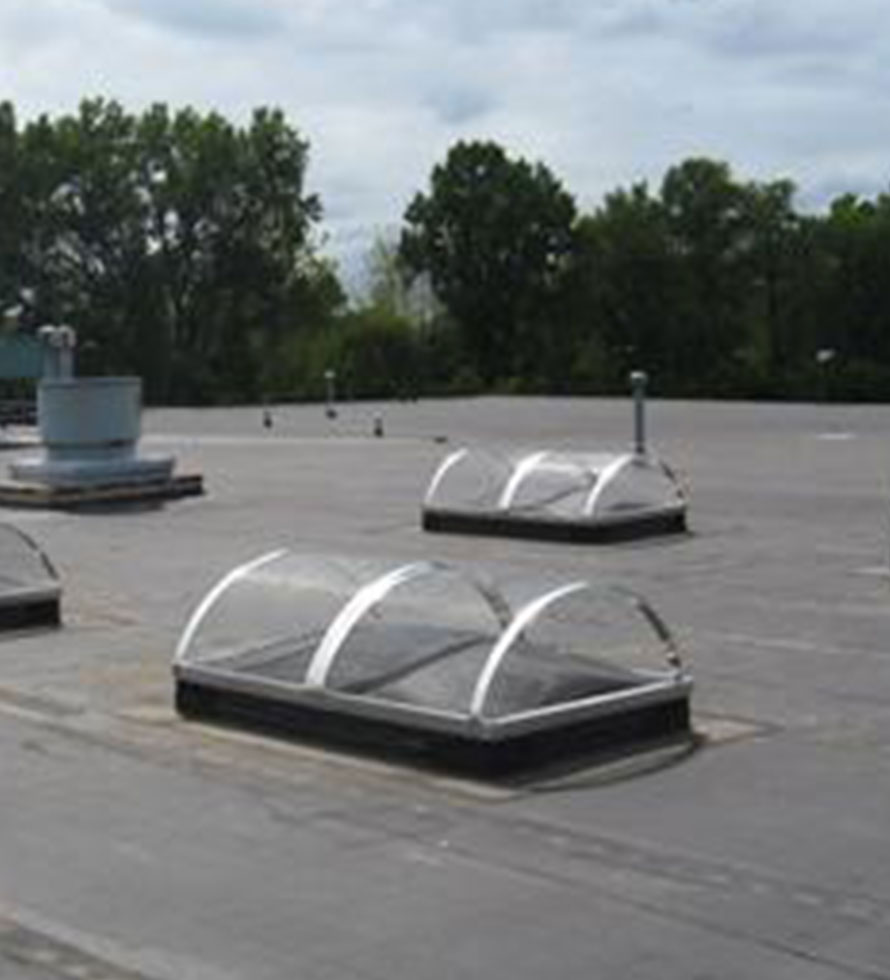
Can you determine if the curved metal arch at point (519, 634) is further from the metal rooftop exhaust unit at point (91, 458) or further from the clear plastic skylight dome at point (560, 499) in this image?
the metal rooftop exhaust unit at point (91, 458)

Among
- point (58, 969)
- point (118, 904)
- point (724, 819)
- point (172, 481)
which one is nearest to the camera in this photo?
point (58, 969)

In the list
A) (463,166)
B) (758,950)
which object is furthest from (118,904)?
(463,166)

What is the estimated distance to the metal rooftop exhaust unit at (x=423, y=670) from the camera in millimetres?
9445

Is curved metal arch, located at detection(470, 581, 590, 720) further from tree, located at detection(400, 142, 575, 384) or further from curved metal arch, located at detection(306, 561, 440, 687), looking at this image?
tree, located at detection(400, 142, 575, 384)

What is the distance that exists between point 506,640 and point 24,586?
17.5 feet

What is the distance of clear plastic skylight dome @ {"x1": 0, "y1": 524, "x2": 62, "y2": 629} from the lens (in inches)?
543

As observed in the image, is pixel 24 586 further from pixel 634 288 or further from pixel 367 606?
pixel 634 288

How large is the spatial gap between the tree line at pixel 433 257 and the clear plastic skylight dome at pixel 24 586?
71.2 metres

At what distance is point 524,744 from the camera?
931cm

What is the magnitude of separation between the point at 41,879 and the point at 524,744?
2.34 meters

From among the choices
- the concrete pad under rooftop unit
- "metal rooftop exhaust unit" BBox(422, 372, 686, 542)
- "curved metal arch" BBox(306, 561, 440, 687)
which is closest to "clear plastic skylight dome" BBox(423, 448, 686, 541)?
"metal rooftop exhaust unit" BBox(422, 372, 686, 542)

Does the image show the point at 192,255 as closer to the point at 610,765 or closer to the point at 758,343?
the point at 758,343

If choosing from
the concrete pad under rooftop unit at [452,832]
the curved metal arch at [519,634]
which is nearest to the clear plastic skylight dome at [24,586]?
the concrete pad under rooftop unit at [452,832]

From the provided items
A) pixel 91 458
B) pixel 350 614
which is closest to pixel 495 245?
pixel 91 458
